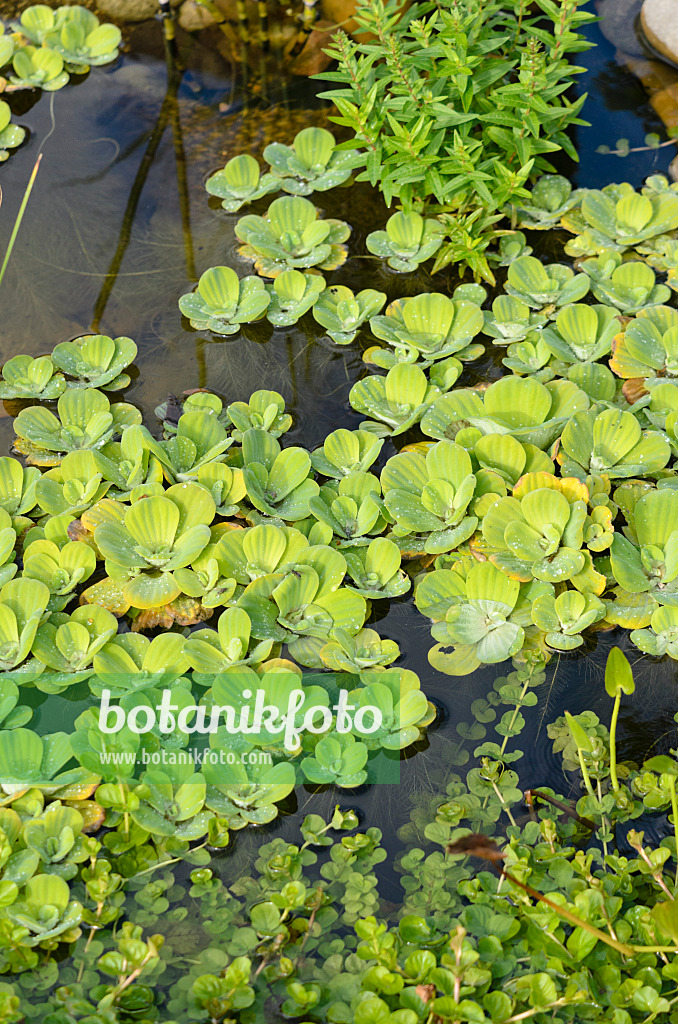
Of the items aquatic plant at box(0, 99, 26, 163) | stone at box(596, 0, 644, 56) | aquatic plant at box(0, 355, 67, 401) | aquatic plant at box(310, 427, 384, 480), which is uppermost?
stone at box(596, 0, 644, 56)

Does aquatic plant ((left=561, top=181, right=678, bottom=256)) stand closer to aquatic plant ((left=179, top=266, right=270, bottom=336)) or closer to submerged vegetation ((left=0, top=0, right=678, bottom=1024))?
submerged vegetation ((left=0, top=0, right=678, bottom=1024))

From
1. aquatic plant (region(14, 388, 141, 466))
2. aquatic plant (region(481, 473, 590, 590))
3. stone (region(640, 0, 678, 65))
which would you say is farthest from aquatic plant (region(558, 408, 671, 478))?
stone (region(640, 0, 678, 65))

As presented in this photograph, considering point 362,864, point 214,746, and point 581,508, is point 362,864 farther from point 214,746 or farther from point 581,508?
point 581,508

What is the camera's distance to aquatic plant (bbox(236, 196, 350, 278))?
260 centimetres

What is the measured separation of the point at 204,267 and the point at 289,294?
345mm

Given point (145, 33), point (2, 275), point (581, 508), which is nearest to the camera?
point (581, 508)

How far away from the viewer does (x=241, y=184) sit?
279cm

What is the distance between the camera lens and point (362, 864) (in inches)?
63.9

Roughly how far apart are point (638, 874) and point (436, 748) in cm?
46

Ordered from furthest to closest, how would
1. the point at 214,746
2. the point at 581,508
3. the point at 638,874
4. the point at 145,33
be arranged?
the point at 145,33 < the point at 581,508 < the point at 214,746 < the point at 638,874

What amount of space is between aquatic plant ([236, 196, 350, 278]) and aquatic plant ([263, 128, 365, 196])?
176 millimetres

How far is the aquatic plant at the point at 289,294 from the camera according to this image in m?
2.50

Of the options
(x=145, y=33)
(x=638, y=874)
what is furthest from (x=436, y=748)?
(x=145, y=33)

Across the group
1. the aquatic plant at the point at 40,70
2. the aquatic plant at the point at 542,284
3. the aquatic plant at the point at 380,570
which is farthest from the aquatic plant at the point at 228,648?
the aquatic plant at the point at 40,70
